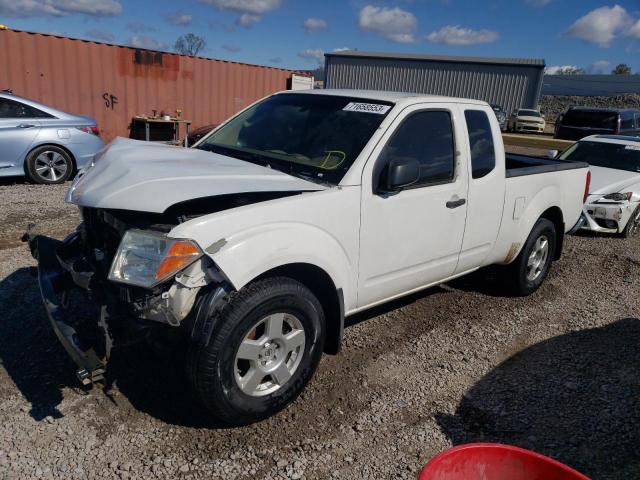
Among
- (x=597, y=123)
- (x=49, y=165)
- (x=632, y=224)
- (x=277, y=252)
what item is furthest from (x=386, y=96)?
(x=597, y=123)

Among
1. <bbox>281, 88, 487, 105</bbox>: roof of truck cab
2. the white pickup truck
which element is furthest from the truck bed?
<bbox>281, 88, 487, 105</bbox>: roof of truck cab

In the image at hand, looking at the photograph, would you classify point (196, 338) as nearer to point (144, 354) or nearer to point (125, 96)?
point (144, 354)

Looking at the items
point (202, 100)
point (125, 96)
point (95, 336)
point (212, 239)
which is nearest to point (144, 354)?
point (95, 336)

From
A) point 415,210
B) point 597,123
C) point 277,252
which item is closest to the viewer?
point 277,252

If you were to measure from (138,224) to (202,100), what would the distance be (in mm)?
12311

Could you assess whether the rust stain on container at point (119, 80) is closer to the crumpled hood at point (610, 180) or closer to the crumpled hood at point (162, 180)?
the crumpled hood at point (162, 180)

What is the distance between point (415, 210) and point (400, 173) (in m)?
0.45

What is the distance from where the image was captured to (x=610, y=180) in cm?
780

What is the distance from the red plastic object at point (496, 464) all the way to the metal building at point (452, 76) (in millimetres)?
35331

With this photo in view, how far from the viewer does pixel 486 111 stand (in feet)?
14.5

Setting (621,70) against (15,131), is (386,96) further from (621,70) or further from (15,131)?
(621,70)

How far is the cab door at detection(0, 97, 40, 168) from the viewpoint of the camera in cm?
802

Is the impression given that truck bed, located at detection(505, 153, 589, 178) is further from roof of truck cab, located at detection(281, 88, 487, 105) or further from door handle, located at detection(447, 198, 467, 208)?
roof of truck cab, located at detection(281, 88, 487, 105)

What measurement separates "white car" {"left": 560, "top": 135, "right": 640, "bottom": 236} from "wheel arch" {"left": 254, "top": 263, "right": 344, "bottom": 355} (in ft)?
18.8
